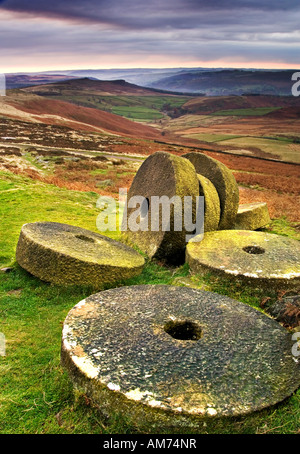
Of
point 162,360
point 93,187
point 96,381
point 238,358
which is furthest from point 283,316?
point 93,187

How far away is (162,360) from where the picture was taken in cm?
421

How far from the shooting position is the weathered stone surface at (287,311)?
5.69 m

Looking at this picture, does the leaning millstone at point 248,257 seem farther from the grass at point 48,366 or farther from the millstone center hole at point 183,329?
the millstone center hole at point 183,329

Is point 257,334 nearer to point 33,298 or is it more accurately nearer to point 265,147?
point 33,298

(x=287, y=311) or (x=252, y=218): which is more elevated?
(x=287, y=311)

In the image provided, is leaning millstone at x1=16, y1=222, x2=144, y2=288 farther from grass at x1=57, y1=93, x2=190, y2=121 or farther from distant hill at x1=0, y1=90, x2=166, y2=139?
grass at x1=57, y1=93, x2=190, y2=121

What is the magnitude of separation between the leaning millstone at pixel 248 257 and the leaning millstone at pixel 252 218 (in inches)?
81.1

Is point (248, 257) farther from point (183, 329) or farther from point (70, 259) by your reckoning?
point (70, 259)

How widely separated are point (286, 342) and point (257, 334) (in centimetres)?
38

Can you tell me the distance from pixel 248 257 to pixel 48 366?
15.6ft

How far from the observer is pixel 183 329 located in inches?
209

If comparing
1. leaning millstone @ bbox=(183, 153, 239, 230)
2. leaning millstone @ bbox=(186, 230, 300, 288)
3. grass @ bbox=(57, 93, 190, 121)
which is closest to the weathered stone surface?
leaning millstone @ bbox=(186, 230, 300, 288)

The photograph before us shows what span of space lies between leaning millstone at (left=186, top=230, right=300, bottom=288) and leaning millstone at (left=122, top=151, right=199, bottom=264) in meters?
0.48

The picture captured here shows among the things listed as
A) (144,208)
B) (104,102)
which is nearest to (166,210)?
(144,208)
